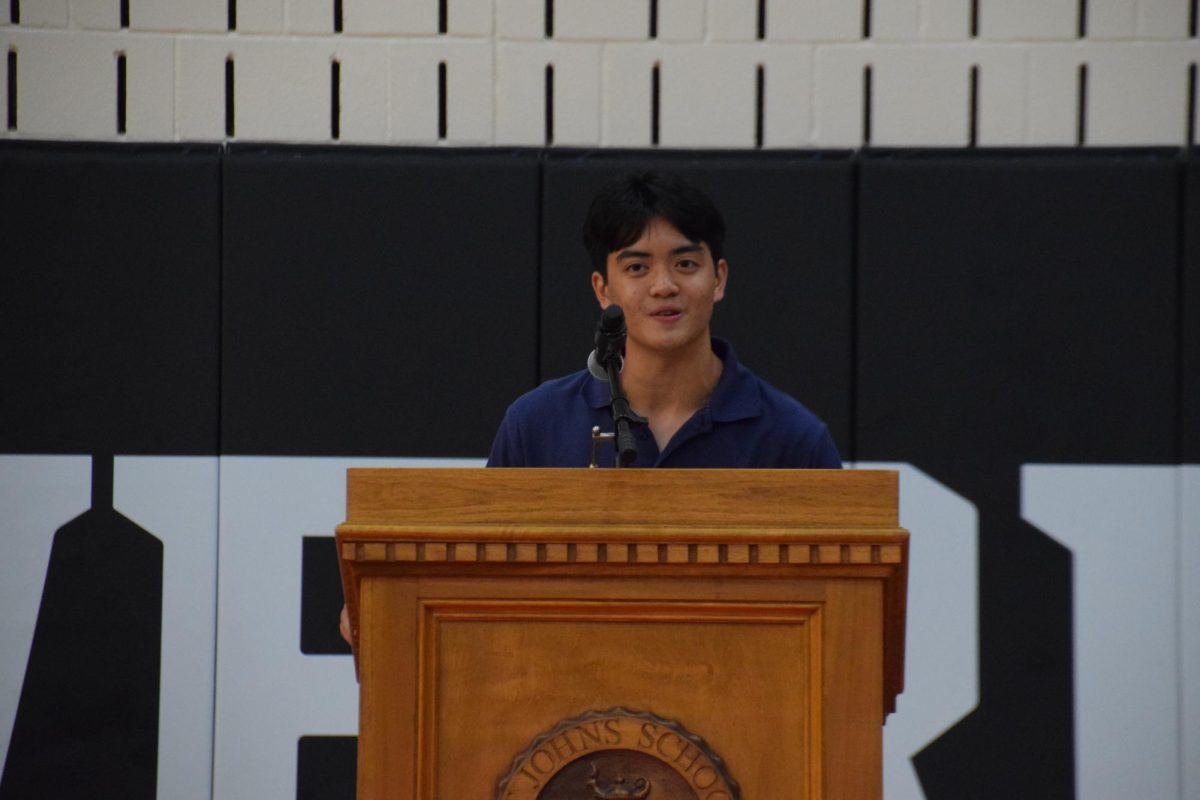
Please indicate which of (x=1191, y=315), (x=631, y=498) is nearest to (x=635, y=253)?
(x=631, y=498)

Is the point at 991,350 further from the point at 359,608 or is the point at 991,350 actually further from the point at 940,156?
the point at 359,608

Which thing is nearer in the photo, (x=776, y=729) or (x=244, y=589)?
(x=776, y=729)

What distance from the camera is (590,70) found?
3.92 m

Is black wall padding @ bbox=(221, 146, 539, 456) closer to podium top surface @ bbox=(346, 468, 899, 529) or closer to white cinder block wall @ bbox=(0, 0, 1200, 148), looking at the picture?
white cinder block wall @ bbox=(0, 0, 1200, 148)

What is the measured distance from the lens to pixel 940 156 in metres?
3.84

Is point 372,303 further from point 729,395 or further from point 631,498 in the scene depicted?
point 631,498

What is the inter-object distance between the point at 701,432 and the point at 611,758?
0.84 meters

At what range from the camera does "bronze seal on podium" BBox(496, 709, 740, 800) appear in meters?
1.67

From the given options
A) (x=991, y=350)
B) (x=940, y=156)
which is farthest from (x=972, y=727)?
(x=940, y=156)

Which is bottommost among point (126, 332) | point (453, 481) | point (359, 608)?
point (359, 608)

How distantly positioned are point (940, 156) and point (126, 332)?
208 centimetres

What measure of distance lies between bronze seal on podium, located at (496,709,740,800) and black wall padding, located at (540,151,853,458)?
2.19 m

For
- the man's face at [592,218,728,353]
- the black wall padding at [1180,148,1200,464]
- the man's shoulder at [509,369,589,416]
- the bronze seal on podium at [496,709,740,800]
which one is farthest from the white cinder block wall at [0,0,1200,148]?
the bronze seal on podium at [496,709,740,800]

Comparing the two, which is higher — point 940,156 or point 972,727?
point 940,156
